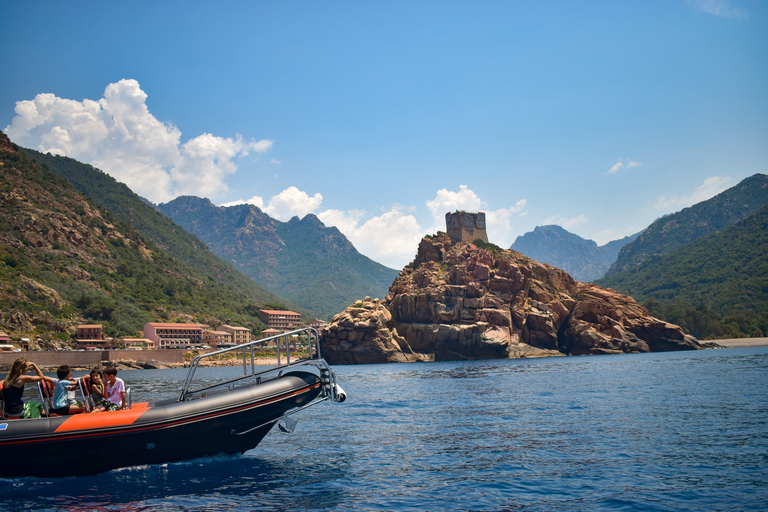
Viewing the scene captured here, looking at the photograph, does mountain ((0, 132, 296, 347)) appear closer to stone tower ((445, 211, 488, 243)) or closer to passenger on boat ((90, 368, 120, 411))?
stone tower ((445, 211, 488, 243))

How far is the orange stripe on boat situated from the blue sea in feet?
4.26

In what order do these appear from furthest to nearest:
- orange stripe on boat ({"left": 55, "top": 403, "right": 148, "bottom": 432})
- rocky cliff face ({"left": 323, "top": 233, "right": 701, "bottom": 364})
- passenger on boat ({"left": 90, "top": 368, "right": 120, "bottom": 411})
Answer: rocky cliff face ({"left": 323, "top": 233, "right": 701, "bottom": 364}), passenger on boat ({"left": 90, "top": 368, "right": 120, "bottom": 411}), orange stripe on boat ({"left": 55, "top": 403, "right": 148, "bottom": 432})

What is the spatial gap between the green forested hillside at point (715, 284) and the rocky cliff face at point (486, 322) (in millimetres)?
20233

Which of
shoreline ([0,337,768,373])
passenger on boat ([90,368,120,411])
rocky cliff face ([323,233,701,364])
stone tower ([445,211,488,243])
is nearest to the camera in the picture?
passenger on boat ([90,368,120,411])

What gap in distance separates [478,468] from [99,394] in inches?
372

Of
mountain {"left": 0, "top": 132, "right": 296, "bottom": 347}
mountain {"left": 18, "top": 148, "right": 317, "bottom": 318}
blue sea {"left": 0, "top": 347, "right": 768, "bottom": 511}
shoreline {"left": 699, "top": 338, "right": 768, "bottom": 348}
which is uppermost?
mountain {"left": 18, "top": 148, "right": 317, "bottom": 318}

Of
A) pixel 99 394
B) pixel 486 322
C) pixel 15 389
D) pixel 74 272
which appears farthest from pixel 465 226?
pixel 15 389

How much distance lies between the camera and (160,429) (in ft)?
39.4

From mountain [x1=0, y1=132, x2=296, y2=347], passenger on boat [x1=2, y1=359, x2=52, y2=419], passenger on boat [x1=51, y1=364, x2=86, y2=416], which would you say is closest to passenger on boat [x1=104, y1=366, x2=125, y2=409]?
passenger on boat [x1=51, y1=364, x2=86, y2=416]

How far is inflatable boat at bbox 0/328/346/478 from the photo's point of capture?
11.2m

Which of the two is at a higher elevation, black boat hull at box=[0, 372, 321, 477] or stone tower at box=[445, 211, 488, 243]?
stone tower at box=[445, 211, 488, 243]

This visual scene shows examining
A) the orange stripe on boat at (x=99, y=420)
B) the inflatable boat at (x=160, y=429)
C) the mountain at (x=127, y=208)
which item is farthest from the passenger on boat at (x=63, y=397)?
the mountain at (x=127, y=208)

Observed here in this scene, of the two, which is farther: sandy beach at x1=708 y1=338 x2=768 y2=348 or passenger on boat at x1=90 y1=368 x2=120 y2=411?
sandy beach at x1=708 y1=338 x2=768 y2=348

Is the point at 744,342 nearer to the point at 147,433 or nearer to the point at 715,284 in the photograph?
the point at 715,284
